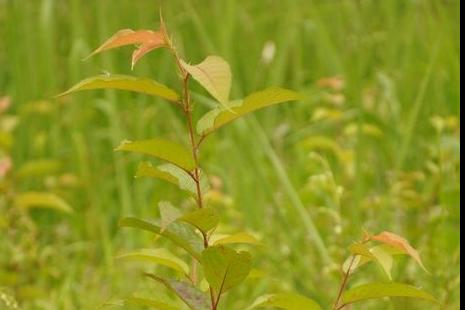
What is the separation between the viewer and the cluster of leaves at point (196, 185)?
1.23 metres

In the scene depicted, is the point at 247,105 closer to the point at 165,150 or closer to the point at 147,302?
the point at 165,150

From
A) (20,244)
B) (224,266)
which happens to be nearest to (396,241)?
(224,266)

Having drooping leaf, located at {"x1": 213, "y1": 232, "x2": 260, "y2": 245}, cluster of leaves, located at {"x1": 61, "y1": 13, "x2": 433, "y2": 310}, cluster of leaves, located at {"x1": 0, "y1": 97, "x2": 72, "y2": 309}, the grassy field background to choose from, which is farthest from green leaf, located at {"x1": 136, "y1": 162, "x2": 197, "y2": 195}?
cluster of leaves, located at {"x1": 0, "y1": 97, "x2": 72, "y2": 309}

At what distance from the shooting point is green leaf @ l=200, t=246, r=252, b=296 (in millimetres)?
1263

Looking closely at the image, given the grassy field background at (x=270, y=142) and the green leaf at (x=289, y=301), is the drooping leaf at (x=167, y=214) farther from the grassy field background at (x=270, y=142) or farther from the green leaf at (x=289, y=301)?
the grassy field background at (x=270, y=142)

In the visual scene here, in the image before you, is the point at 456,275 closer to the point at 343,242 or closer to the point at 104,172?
the point at 343,242

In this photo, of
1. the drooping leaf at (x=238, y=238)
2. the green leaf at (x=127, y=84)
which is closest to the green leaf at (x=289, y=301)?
the drooping leaf at (x=238, y=238)

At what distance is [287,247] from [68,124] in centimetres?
128

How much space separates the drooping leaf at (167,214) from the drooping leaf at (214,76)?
140 millimetres

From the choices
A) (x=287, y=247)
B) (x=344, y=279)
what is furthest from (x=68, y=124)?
(x=344, y=279)

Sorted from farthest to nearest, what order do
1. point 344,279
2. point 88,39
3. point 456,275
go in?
point 88,39 → point 456,275 → point 344,279

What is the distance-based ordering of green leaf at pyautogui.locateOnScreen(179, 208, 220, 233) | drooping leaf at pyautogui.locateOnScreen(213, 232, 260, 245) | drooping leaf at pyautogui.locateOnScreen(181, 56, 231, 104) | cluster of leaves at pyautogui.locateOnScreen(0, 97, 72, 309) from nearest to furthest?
drooping leaf at pyautogui.locateOnScreen(181, 56, 231, 104) → green leaf at pyautogui.locateOnScreen(179, 208, 220, 233) → drooping leaf at pyautogui.locateOnScreen(213, 232, 260, 245) → cluster of leaves at pyautogui.locateOnScreen(0, 97, 72, 309)

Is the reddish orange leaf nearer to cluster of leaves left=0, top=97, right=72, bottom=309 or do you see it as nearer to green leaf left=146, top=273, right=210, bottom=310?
green leaf left=146, top=273, right=210, bottom=310

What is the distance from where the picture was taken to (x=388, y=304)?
240 centimetres
